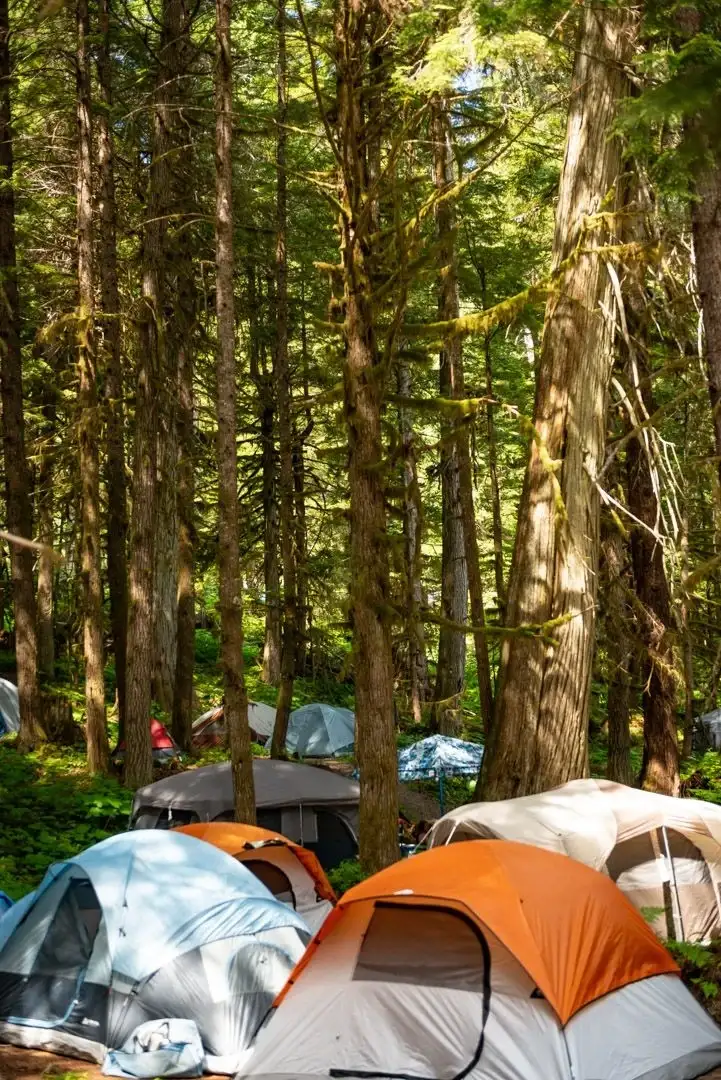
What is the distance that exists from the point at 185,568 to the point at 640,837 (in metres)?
12.3

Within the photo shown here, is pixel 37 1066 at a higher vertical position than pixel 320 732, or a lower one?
higher

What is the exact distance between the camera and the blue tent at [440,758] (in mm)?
17641

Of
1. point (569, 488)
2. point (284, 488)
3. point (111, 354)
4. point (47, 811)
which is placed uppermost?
point (111, 354)

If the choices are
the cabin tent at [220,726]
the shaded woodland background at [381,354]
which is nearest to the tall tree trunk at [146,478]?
the shaded woodland background at [381,354]

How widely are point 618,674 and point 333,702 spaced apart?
41.7 ft

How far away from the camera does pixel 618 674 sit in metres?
14.9

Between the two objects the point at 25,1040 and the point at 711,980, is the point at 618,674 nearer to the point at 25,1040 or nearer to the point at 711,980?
the point at 711,980

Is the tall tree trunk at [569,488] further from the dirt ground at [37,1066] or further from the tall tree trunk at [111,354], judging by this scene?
the tall tree trunk at [111,354]

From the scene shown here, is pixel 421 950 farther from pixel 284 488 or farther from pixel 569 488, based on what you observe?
pixel 284 488

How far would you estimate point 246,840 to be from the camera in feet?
34.3

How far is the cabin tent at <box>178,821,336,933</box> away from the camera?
34.5 feet

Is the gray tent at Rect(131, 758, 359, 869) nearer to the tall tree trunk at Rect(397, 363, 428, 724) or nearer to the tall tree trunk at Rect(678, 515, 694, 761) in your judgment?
the tall tree trunk at Rect(397, 363, 428, 724)

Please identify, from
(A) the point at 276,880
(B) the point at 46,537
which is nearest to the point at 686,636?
(A) the point at 276,880

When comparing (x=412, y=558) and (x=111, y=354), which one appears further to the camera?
(x=111, y=354)
